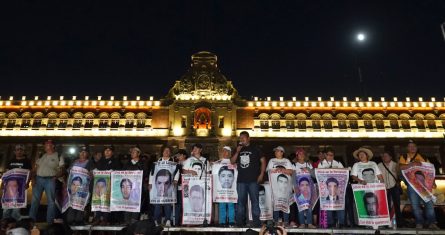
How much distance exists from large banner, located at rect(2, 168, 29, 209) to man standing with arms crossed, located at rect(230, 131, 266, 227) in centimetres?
711

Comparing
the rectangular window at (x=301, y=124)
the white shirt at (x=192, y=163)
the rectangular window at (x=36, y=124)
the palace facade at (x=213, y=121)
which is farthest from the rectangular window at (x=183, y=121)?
the white shirt at (x=192, y=163)

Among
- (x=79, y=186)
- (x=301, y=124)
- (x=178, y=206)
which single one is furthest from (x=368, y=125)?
(x=79, y=186)

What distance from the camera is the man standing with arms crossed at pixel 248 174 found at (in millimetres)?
11688

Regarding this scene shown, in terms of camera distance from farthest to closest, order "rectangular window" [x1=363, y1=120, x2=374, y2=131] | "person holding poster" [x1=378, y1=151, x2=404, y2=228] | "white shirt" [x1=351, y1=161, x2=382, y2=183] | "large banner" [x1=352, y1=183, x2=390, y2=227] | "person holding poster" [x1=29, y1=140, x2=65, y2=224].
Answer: "rectangular window" [x1=363, y1=120, x2=374, y2=131] → "person holding poster" [x1=378, y1=151, x2=404, y2=228] → "person holding poster" [x1=29, y1=140, x2=65, y2=224] → "white shirt" [x1=351, y1=161, x2=382, y2=183] → "large banner" [x1=352, y1=183, x2=390, y2=227]

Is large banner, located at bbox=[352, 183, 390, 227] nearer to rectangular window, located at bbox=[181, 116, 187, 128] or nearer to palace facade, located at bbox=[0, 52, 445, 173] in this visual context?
palace facade, located at bbox=[0, 52, 445, 173]

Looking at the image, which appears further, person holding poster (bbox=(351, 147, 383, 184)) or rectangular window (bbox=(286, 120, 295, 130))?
rectangular window (bbox=(286, 120, 295, 130))

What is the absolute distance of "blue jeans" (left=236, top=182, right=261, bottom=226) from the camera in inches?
456

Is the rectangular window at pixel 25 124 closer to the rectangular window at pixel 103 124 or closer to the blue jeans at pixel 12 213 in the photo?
the rectangular window at pixel 103 124

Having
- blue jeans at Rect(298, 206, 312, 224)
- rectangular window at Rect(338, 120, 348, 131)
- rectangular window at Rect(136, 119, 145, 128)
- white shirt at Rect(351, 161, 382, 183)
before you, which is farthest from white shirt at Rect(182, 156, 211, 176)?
rectangular window at Rect(338, 120, 348, 131)

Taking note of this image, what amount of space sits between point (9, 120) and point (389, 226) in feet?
160

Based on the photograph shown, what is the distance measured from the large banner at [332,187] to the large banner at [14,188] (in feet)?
31.5

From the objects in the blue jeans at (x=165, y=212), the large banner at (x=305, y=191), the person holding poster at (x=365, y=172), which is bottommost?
the blue jeans at (x=165, y=212)

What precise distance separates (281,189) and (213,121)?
34.6 metres

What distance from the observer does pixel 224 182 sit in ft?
39.5
